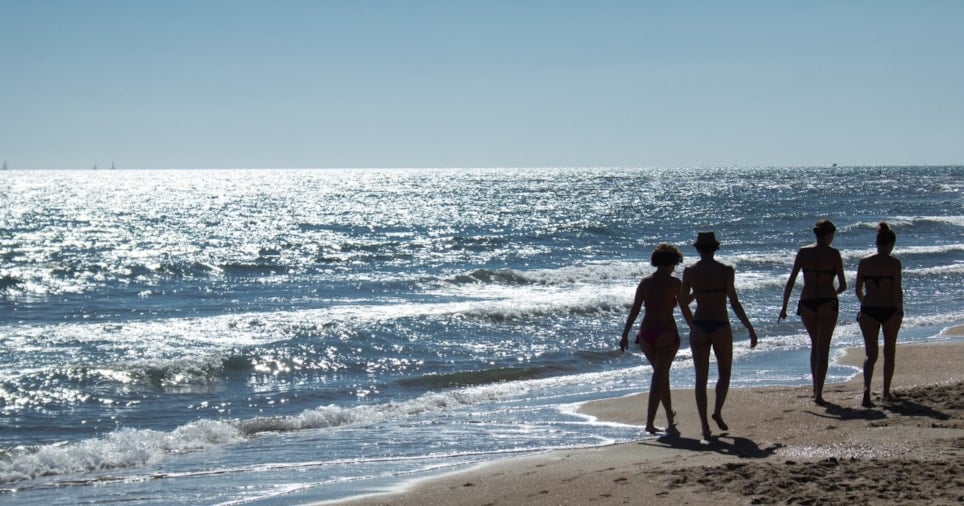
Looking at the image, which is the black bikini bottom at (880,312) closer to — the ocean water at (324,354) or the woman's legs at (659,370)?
the woman's legs at (659,370)

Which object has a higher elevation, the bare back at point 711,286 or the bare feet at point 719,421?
the bare back at point 711,286

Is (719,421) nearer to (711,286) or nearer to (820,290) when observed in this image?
(711,286)

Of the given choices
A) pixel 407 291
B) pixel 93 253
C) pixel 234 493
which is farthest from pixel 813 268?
pixel 93 253

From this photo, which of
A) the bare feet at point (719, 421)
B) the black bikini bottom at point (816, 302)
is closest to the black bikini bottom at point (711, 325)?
the bare feet at point (719, 421)

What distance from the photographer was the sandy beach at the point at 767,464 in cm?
579

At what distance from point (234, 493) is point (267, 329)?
10116 mm

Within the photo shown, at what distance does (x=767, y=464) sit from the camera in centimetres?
655

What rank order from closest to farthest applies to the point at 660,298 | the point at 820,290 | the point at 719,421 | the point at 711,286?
the point at 711,286
the point at 660,298
the point at 719,421
the point at 820,290

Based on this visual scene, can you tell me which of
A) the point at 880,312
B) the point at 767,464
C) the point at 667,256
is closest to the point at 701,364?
the point at 667,256

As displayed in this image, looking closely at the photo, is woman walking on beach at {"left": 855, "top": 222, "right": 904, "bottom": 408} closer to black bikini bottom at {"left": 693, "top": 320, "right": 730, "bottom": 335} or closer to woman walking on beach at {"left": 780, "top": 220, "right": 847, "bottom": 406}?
woman walking on beach at {"left": 780, "top": 220, "right": 847, "bottom": 406}

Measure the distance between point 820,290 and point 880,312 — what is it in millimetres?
526

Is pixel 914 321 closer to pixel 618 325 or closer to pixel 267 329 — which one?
pixel 618 325

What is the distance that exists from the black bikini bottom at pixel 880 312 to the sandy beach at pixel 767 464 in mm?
733

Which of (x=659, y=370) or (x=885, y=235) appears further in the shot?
(x=885, y=235)
